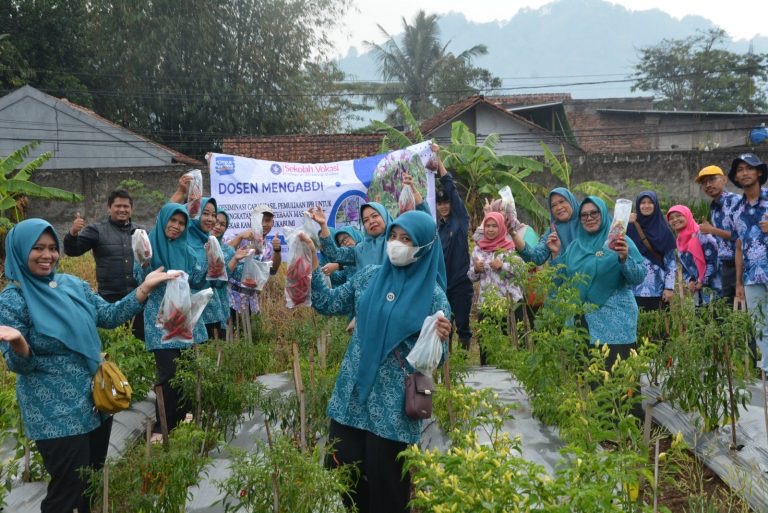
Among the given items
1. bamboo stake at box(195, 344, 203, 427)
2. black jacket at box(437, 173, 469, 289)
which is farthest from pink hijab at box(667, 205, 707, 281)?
bamboo stake at box(195, 344, 203, 427)

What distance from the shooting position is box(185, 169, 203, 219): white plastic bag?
18.2 ft

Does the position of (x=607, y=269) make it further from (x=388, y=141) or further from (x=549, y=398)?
(x=388, y=141)

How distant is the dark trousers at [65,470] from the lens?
3174 millimetres

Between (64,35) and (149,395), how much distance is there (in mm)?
20980

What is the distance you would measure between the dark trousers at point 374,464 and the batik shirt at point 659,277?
3809 mm

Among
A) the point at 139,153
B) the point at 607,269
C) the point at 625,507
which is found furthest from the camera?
the point at 139,153

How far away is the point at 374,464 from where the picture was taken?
10.7ft

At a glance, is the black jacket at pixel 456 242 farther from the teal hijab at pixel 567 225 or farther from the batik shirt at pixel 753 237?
the batik shirt at pixel 753 237

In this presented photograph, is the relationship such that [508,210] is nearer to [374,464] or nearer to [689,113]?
[374,464]

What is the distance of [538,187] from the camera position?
14242 mm

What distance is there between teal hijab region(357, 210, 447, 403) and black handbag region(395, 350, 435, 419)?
18 centimetres

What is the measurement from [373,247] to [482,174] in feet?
28.8

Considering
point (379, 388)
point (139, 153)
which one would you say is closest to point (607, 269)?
→ point (379, 388)

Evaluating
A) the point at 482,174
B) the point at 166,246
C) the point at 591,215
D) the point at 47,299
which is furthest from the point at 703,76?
the point at 47,299
